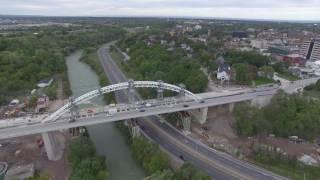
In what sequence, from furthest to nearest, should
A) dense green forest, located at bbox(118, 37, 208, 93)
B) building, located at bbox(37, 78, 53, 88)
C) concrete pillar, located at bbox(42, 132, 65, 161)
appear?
building, located at bbox(37, 78, 53, 88) < dense green forest, located at bbox(118, 37, 208, 93) < concrete pillar, located at bbox(42, 132, 65, 161)

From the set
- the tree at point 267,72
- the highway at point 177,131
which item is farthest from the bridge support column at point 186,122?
the tree at point 267,72

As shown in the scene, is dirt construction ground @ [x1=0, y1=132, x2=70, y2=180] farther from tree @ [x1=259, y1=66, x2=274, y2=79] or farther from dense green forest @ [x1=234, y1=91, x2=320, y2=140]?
tree @ [x1=259, y1=66, x2=274, y2=79]

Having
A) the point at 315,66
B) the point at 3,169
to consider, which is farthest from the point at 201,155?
the point at 315,66

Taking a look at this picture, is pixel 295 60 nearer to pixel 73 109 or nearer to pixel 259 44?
pixel 259 44

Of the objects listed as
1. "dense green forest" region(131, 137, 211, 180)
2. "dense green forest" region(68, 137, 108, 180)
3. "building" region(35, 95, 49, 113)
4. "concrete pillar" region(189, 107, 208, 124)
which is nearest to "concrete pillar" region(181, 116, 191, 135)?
"concrete pillar" region(189, 107, 208, 124)

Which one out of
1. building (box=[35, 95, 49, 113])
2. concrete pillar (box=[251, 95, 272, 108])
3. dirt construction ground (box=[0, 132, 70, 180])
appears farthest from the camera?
concrete pillar (box=[251, 95, 272, 108])

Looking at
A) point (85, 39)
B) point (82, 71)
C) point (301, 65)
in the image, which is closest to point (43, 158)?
point (82, 71)
